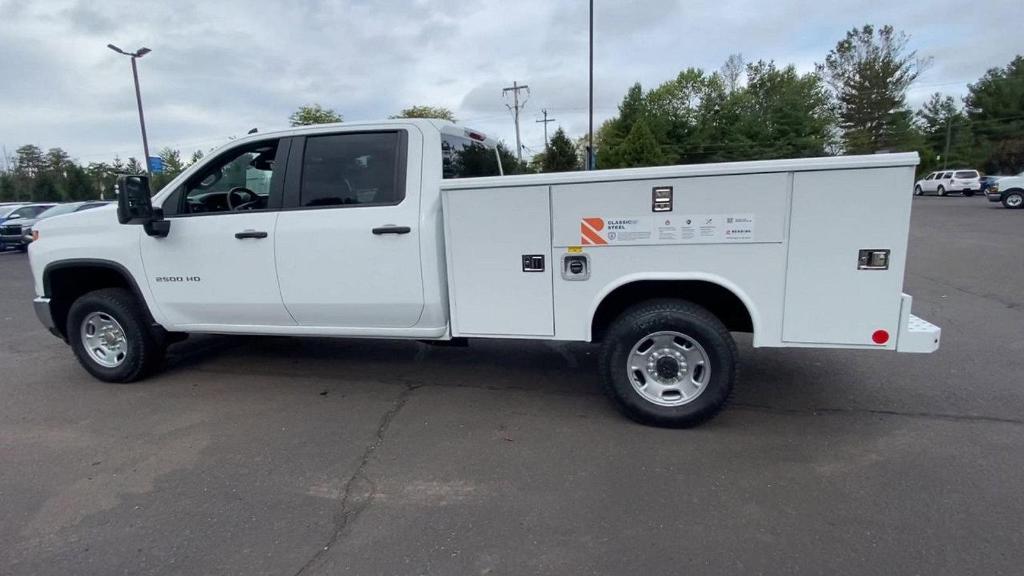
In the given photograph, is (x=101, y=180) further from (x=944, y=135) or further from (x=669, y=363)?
(x=944, y=135)

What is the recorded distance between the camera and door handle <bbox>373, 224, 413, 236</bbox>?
414 cm

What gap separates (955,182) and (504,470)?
4746cm

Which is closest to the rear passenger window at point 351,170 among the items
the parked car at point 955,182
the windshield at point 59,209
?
the windshield at point 59,209

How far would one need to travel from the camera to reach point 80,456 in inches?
153

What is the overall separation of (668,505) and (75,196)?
178ft

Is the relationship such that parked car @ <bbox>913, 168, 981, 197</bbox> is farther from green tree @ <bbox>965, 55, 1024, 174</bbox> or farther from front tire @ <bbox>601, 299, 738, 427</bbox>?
front tire @ <bbox>601, 299, 738, 427</bbox>

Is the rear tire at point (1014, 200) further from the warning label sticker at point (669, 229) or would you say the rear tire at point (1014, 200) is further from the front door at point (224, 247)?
the front door at point (224, 247)

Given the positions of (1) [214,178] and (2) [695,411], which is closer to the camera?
(2) [695,411]

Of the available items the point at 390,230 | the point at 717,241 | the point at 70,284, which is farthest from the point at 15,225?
the point at 717,241

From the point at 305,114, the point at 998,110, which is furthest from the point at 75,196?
the point at 998,110

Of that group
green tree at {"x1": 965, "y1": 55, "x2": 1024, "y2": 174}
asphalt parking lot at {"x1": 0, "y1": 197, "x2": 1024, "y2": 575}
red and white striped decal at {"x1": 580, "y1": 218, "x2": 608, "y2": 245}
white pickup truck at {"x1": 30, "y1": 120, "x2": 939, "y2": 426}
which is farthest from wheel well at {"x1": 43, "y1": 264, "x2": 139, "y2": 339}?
green tree at {"x1": 965, "y1": 55, "x2": 1024, "y2": 174}

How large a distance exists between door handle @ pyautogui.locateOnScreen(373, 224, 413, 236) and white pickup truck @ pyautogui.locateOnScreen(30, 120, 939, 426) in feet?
0.03

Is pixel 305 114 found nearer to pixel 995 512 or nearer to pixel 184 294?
pixel 184 294

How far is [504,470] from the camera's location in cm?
354
